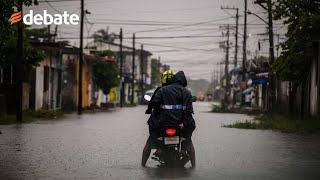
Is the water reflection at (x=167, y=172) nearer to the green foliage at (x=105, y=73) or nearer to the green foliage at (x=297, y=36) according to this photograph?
the green foliage at (x=297, y=36)

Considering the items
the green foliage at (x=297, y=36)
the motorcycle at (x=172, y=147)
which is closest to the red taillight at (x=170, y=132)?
the motorcycle at (x=172, y=147)

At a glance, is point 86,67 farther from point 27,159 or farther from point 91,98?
point 27,159

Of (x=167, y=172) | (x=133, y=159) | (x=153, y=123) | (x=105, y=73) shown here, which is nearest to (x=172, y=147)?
(x=153, y=123)

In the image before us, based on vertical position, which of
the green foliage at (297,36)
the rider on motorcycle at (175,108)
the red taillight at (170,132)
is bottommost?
the red taillight at (170,132)

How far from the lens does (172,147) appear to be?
12.1 m

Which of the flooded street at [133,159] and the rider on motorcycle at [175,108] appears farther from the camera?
the rider on motorcycle at [175,108]

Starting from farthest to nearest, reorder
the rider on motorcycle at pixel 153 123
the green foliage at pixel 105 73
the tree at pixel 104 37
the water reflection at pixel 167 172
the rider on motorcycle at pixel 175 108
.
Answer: the tree at pixel 104 37 < the green foliage at pixel 105 73 < the rider on motorcycle at pixel 153 123 < the rider on motorcycle at pixel 175 108 < the water reflection at pixel 167 172

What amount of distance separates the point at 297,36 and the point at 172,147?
22484mm

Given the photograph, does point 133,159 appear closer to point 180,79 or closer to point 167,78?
point 167,78

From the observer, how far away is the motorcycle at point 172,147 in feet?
38.7

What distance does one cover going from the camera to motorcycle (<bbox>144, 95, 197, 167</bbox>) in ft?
38.7

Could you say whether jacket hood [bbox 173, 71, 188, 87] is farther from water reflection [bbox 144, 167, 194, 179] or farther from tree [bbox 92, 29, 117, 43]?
tree [bbox 92, 29, 117, 43]

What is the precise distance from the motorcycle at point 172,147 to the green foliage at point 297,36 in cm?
1597

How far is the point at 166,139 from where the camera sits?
11.7 m
